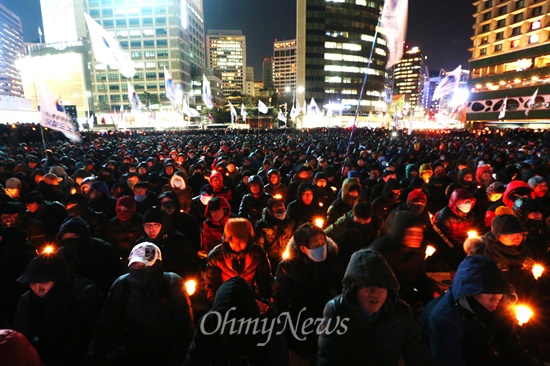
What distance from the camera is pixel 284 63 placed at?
196m

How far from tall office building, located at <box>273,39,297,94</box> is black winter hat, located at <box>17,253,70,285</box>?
649 feet

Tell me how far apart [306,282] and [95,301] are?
190 centimetres

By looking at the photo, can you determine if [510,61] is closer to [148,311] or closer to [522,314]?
[522,314]

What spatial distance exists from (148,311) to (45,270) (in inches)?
33.7

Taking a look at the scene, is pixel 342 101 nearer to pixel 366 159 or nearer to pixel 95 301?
pixel 366 159

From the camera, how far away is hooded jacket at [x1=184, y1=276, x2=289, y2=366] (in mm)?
1849

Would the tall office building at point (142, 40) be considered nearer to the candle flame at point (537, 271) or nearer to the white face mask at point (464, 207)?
the white face mask at point (464, 207)

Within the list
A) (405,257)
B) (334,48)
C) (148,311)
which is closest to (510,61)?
(334,48)

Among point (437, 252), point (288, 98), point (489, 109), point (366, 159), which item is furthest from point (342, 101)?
point (437, 252)

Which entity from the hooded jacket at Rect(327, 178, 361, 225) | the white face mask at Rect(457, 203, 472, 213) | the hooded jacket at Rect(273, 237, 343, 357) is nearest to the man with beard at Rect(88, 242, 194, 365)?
the hooded jacket at Rect(273, 237, 343, 357)

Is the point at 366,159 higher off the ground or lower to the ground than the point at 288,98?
lower

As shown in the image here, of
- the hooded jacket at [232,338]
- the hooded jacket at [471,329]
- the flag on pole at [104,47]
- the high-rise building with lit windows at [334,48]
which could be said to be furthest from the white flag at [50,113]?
the high-rise building with lit windows at [334,48]

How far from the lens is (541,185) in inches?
243

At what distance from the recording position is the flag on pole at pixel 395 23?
351 inches
